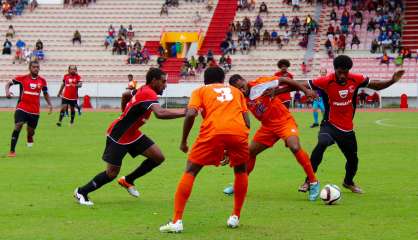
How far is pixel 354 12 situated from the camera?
55.0 m

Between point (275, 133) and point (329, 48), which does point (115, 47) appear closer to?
point (329, 48)

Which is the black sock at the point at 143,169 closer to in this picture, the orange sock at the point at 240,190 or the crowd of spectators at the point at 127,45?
the orange sock at the point at 240,190

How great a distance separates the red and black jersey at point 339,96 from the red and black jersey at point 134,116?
105 inches

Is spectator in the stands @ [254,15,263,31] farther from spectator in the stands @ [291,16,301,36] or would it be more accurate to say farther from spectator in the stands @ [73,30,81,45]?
spectator in the stands @ [73,30,81,45]

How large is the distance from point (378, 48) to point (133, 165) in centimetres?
3533

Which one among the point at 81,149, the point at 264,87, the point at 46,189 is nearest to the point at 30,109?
the point at 81,149

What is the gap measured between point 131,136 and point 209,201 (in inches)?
59.6

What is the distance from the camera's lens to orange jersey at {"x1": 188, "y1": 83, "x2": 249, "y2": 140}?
9.84 metres

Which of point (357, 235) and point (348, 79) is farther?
point (348, 79)

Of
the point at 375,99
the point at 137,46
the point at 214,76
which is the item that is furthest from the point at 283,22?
the point at 214,76

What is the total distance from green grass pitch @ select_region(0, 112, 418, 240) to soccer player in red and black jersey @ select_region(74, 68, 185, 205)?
377 mm

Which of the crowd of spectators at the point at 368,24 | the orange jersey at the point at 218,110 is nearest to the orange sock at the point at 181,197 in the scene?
the orange jersey at the point at 218,110

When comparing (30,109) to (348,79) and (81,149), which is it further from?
(348,79)

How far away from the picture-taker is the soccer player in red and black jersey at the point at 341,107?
1276cm
